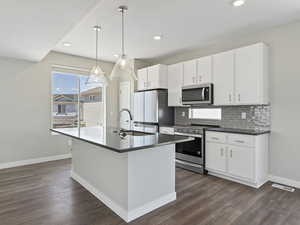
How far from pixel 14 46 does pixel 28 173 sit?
242 cm

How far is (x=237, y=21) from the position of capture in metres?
3.04

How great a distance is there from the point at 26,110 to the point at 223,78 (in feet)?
14.4

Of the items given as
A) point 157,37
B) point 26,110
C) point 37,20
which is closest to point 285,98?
point 157,37

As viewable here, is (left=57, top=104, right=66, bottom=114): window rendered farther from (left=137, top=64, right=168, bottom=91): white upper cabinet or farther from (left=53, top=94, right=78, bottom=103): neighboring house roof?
(left=137, top=64, right=168, bottom=91): white upper cabinet

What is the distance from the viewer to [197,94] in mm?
3992

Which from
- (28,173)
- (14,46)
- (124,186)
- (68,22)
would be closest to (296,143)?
(124,186)

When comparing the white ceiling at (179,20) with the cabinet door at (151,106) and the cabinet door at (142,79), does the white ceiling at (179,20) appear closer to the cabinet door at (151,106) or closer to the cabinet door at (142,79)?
the cabinet door at (142,79)

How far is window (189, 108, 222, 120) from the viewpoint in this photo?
13.4ft

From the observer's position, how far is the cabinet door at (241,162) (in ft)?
10.0

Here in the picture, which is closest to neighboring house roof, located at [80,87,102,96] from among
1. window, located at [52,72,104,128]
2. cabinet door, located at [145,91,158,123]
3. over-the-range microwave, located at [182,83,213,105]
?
window, located at [52,72,104,128]

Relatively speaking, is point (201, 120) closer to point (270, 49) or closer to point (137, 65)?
point (270, 49)

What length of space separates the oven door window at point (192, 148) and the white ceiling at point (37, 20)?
2.91 m

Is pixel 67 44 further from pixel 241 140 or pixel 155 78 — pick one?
pixel 241 140

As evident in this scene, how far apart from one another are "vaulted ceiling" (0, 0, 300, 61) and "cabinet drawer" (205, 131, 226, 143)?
189cm
